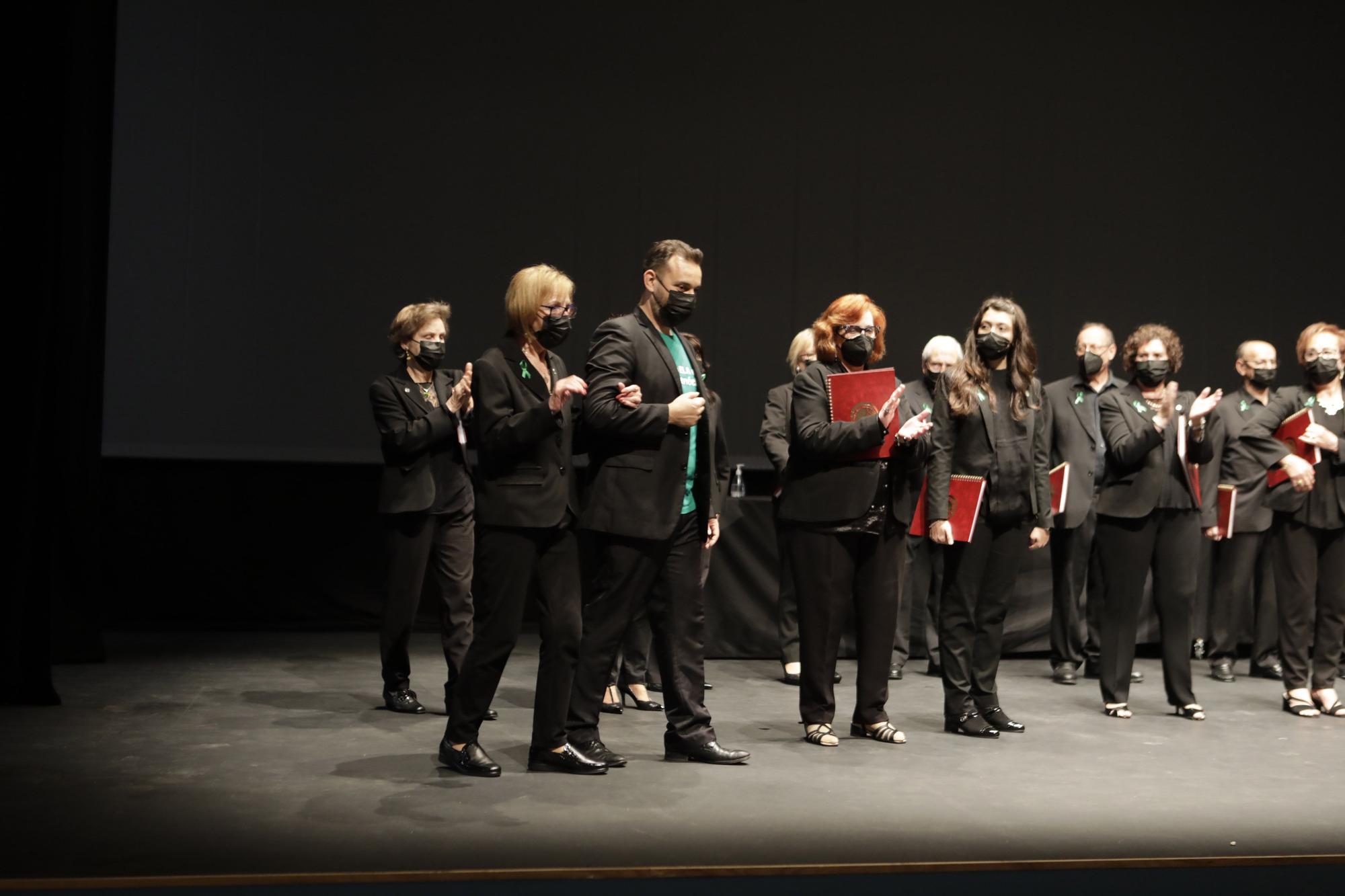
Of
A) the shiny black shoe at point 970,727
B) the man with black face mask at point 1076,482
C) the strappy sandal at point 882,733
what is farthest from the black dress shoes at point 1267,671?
the strappy sandal at point 882,733

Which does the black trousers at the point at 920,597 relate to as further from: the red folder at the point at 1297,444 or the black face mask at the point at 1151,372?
the red folder at the point at 1297,444

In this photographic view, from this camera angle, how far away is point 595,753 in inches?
149

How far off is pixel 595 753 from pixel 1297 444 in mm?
3197

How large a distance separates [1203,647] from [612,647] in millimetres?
4119

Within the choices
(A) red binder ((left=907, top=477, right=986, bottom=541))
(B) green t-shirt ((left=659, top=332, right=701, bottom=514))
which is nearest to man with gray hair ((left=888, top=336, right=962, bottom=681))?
(A) red binder ((left=907, top=477, right=986, bottom=541))

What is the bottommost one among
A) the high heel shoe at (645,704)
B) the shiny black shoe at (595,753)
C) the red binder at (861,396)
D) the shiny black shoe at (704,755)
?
the high heel shoe at (645,704)

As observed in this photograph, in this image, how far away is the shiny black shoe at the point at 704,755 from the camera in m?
3.94

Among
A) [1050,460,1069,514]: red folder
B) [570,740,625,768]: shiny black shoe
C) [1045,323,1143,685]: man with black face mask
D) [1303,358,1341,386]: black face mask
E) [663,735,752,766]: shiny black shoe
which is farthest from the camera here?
[1045,323,1143,685]: man with black face mask

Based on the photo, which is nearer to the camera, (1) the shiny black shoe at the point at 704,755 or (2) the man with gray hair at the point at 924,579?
(1) the shiny black shoe at the point at 704,755

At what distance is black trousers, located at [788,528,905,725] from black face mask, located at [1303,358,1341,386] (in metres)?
2.13

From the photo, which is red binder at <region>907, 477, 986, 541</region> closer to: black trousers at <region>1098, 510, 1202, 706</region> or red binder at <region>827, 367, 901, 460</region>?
red binder at <region>827, 367, 901, 460</region>

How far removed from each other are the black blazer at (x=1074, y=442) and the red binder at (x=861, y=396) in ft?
6.36

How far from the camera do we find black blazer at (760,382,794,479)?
565 centimetres

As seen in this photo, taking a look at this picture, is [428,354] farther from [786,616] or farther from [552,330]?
[786,616]
